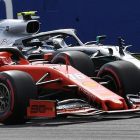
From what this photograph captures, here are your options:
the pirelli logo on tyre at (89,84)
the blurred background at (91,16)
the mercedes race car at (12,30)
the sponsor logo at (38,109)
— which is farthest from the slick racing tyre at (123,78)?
the blurred background at (91,16)

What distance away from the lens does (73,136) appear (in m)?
6.32

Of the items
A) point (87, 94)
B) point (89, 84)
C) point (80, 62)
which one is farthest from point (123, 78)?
point (80, 62)

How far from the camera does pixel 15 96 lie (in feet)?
24.1

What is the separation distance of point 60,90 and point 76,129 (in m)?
1.36

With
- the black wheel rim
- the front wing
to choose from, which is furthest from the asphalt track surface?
the black wheel rim

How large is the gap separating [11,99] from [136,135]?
71.4 inches

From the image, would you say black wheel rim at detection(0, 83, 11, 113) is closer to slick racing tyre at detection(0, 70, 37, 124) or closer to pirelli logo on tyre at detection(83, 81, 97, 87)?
slick racing tyre at detection(0, 70, 37, 124)

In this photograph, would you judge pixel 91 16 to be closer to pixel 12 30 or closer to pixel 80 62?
pixel 12 30

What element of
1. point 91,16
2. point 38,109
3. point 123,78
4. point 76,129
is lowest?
point 91,16

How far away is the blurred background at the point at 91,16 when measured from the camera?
62.9 ft

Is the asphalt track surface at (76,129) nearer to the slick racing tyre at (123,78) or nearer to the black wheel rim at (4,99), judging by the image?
the black wheel rim at (4,99)

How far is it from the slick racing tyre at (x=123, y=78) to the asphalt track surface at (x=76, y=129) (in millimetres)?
682

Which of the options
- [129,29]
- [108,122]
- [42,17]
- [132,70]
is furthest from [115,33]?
[108,122]

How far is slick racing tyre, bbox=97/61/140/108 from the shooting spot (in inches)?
328
